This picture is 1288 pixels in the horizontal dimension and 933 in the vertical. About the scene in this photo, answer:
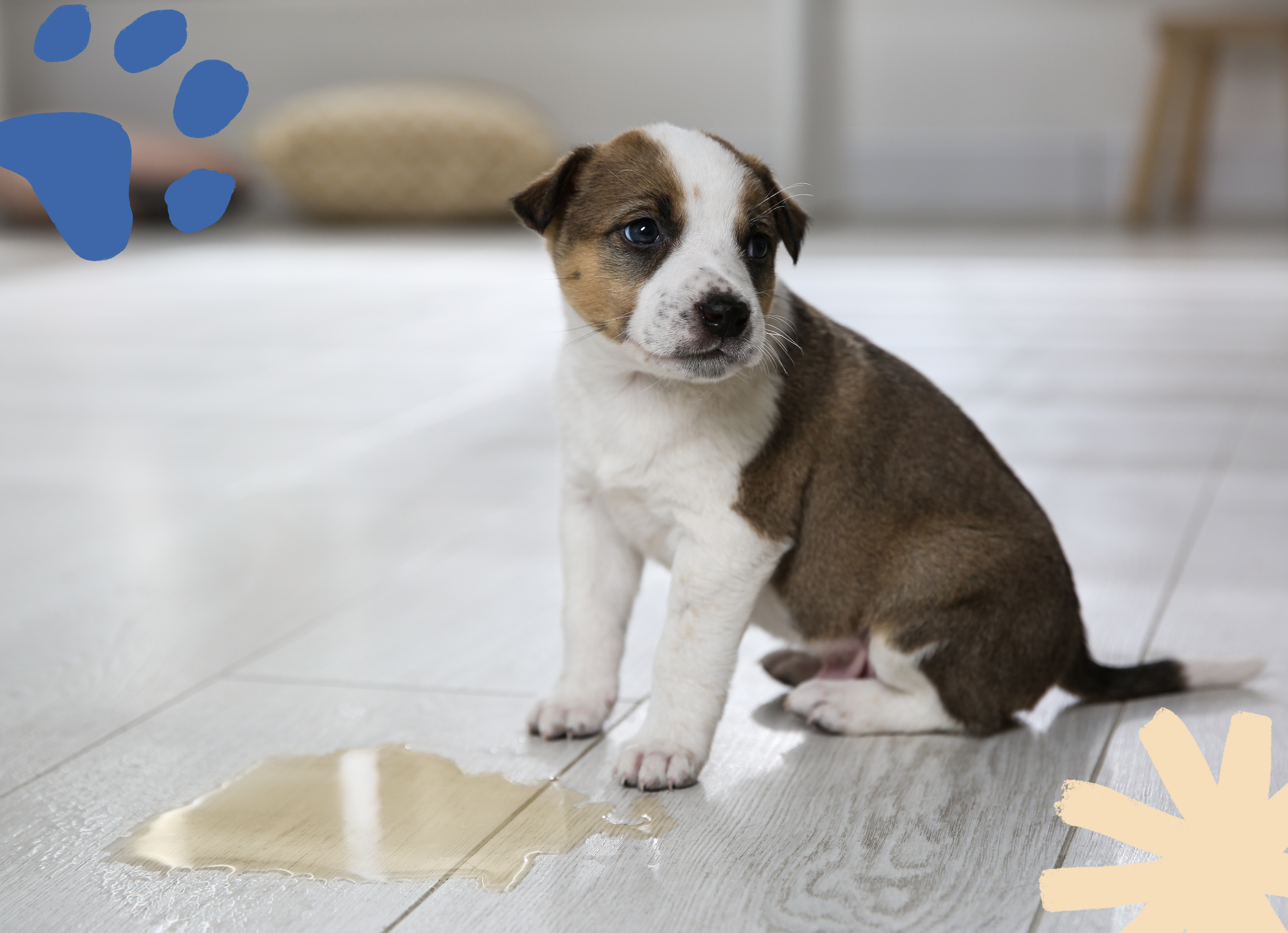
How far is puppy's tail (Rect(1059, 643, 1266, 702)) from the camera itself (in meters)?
2.03

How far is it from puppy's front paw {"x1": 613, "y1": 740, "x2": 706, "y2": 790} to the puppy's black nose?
0.51 m

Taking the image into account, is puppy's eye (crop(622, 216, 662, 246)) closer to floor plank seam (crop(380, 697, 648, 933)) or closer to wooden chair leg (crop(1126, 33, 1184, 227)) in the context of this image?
floor plank seam (crop(380, 697, 648, 933))

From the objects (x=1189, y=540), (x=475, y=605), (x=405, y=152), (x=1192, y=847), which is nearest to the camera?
(x=1192, y=847)

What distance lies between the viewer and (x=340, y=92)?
9.97m

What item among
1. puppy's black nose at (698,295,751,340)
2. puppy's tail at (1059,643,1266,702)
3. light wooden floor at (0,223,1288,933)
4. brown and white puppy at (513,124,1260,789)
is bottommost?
light wooden floor at (0,223,1288,933)

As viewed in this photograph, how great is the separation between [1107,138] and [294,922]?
924 cm

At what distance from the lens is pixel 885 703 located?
1969mm

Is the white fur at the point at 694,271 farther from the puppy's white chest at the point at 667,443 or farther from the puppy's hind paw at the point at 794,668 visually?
the puppy's hind paw at the point at 794,668

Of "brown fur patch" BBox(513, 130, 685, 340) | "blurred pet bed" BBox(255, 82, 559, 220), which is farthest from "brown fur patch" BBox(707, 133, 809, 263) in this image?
"blurred pet bed" BBox(255, 82, 559, 220)

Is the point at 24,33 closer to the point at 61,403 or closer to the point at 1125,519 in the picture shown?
the point at 61,403

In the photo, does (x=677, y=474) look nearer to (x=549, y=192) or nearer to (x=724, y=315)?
(x=724, y=315)

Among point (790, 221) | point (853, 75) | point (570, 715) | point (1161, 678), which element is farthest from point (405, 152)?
point (1161, 678)

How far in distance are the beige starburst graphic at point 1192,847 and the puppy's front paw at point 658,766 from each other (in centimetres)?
44

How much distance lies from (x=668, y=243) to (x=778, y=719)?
696 mm
